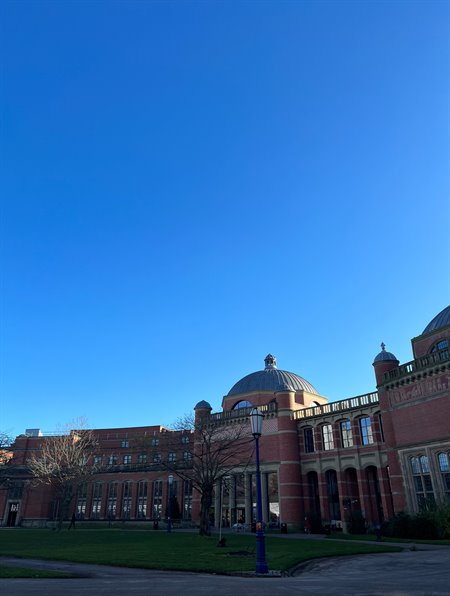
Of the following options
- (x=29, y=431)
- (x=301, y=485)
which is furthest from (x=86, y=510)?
(x=301, y=485)

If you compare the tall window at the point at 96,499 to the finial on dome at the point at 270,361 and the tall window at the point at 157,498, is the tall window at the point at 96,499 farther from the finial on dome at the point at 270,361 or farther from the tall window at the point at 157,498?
the finial on dome at the point at 270,361

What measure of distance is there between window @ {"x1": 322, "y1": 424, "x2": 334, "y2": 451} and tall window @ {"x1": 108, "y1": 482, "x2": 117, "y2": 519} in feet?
129

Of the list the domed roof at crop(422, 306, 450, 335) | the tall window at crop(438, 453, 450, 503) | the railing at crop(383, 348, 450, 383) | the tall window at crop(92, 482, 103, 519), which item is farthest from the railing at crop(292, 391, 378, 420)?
the tall window at crop(92, 482, 103, 519)

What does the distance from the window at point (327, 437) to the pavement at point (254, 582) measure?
29.2 meters

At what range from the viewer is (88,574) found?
44.6 ft

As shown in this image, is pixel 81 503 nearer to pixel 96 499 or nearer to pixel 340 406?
pixel 96 499

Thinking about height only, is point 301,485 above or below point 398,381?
below

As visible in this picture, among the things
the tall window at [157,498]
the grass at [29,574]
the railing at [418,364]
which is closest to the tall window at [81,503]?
the tall window at [157,498]

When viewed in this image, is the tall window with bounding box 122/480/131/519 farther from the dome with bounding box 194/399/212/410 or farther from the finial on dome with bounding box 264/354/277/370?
the finial on dome with bounding box 264/354/277/370

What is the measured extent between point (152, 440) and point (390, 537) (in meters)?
49.0

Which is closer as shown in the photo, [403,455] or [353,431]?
[403,455]

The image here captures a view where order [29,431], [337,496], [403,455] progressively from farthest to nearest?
[29,431]
[337,496]
[403,455]

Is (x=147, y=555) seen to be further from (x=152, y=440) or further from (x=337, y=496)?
(x=152, y=440)

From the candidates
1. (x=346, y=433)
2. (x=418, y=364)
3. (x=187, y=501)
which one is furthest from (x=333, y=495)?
(x=187, y=501)
